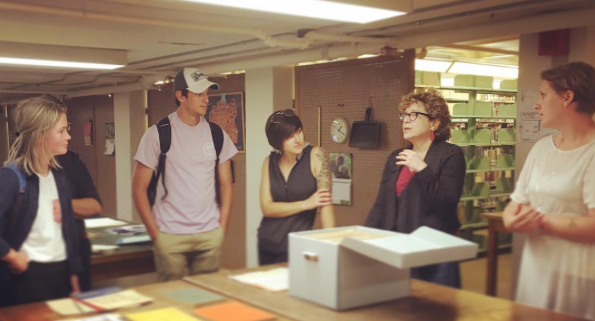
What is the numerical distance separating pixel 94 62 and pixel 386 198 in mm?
3343

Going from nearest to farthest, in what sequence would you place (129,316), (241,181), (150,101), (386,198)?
(129,316), (386,198), (241,181), (150,101)

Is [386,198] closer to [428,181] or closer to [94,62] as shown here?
[428,181]

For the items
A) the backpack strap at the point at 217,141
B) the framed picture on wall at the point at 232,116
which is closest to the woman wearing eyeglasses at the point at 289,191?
the backpack strap at the point at 217,141

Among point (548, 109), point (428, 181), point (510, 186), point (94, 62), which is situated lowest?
point (510, 186)

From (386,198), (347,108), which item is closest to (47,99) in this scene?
(386,198)

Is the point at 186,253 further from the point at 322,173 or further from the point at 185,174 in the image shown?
the point at 322,173

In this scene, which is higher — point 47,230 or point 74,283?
A: point 47,230

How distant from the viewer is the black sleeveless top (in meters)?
3.21

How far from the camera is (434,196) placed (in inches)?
114

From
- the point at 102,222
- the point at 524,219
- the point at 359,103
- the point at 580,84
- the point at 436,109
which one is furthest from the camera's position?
the point at 359,103

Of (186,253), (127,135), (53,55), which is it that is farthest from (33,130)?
(127,135)

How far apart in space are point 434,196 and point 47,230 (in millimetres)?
1851

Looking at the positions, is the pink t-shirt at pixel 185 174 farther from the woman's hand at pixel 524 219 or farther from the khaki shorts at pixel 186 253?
the woman's hand at pixel 524 219

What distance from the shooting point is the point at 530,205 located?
2613mm
